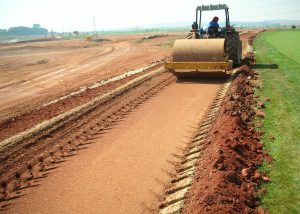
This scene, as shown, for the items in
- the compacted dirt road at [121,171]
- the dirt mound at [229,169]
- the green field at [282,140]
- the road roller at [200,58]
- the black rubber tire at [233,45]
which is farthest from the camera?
the black rubber tire at [233,45]

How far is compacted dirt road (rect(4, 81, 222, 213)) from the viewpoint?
16.9 feet

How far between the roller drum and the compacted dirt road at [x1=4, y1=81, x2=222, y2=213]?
3934mm

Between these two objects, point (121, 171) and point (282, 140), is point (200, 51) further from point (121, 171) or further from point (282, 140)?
point (121, 171)

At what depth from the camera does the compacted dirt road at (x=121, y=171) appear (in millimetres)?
5164

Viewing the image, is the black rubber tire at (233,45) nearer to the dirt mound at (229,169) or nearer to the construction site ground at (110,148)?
the construction site ground at (110,148)

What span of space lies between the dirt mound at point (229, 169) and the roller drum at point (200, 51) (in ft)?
15.3

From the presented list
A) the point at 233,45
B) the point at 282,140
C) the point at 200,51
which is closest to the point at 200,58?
the point at 200,51

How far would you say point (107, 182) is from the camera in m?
5.73

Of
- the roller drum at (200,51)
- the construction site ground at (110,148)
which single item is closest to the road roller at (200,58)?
the roller drum at (200,51)

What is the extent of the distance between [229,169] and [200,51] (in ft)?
26.4

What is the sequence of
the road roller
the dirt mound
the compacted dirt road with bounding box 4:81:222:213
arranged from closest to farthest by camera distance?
the dirt mound < the compacted dirt road with bounding box 4:81:222:213 < the road roller

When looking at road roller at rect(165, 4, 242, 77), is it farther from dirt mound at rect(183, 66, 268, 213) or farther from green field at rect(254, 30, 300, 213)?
dirt mound at rect(183, 66, 268, 213)

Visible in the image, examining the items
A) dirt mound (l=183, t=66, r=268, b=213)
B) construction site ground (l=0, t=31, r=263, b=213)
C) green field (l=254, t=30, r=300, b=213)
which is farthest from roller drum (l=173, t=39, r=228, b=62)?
dirt mound (l=183, t=66, r=268, b=213)

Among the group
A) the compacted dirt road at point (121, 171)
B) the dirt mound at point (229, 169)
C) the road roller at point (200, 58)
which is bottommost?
the compacted dirt road at point (121, 171)
